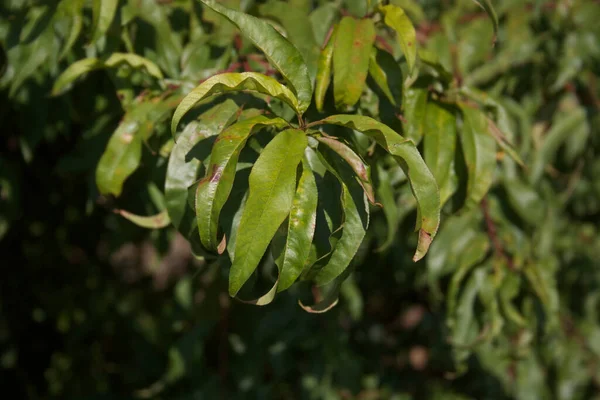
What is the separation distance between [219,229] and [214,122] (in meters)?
0.18

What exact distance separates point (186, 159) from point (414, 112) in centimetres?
44

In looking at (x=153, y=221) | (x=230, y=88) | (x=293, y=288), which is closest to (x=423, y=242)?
(x=230, y=88)

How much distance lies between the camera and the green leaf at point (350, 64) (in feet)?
3.58

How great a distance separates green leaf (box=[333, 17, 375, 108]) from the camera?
1.09m

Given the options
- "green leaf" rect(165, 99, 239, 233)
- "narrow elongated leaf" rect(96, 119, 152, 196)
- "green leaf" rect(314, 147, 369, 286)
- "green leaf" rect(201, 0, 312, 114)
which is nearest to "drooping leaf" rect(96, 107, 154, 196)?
"narrow elongated leaf" rect(96, 119, 152, 196)

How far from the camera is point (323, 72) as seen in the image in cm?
113

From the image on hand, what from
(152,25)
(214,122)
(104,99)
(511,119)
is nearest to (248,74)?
(214,122)

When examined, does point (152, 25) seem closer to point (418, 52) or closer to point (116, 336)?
point (418, 52)

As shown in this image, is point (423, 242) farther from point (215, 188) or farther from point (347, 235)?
point (215, 188)

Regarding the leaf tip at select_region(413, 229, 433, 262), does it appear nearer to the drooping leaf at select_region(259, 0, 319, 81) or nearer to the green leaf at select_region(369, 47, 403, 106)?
the green leaf at select_region(369, 47, 403, 106)

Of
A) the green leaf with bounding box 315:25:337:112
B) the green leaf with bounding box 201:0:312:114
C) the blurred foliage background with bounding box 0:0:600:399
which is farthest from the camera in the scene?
the blurred foliage background with bounding box 0:0:600:399

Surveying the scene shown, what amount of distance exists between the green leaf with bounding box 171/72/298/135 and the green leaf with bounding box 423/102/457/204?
1.12 ft

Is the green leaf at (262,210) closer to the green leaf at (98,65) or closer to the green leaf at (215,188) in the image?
the green leaf at (215,188)

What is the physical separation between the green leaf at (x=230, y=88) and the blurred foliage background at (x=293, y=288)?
0.88 feet
